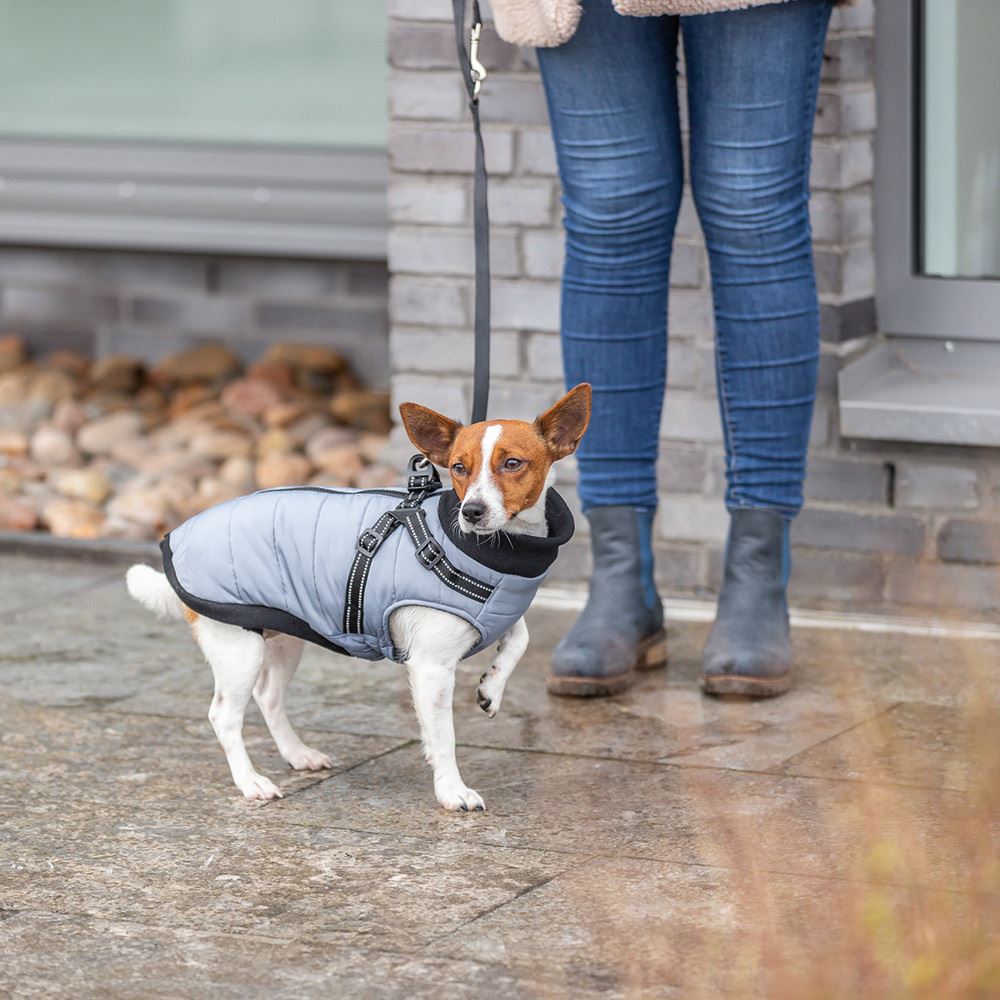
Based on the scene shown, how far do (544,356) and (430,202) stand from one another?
1.40ft

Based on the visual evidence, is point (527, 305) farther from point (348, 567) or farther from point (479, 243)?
point (348, 567)

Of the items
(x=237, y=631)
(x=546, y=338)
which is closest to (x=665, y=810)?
(x=237, y=631)

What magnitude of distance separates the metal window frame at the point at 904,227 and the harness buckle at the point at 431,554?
159 cm

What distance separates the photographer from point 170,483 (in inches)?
183

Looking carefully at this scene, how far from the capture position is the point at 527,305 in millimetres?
3773

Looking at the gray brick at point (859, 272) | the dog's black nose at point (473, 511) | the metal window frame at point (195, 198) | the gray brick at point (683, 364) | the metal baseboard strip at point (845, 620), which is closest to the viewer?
the dog's black nose at point (473, 511)

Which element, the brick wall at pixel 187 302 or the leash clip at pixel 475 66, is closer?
the leash clip at pixel 475 66

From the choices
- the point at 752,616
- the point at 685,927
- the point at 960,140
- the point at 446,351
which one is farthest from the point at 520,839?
the point at 960,140

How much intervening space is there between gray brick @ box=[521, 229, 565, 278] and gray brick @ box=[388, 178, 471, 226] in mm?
146

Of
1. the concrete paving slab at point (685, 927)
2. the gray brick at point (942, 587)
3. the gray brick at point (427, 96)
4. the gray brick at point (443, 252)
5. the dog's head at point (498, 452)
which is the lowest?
the concrete paving slab at point (685, 927)

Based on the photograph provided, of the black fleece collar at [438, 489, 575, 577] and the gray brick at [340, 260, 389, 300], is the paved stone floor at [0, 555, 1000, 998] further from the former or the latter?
the gray brick at [340, 260, 389, 300]

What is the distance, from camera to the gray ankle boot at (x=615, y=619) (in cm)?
305

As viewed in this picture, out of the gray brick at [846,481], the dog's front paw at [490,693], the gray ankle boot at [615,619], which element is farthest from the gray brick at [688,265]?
the dog's front paw at [490,693]

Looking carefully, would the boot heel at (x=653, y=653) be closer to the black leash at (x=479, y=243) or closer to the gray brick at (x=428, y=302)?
the black leash at (x=479, y=243)
